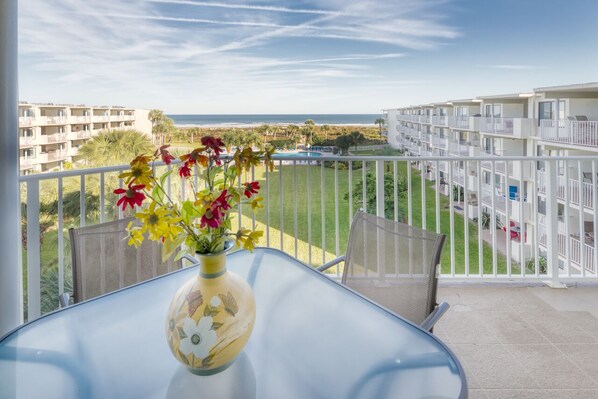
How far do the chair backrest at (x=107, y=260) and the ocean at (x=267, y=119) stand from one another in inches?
154

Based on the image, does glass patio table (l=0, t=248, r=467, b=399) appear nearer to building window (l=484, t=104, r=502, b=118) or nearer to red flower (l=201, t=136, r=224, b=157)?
red flower (l=201, t=136, r=224, b=157)

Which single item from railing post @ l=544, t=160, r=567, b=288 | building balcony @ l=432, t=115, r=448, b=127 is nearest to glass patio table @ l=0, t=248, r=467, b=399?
railing post @ l=544, t=160, r=567, b=288

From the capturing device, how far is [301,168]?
10.2 ft

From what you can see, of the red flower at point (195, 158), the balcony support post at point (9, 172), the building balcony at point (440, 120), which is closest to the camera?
the red flower at point (195, 158)

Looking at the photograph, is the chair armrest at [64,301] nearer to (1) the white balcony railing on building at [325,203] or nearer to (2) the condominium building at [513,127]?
(1) the white balcony railing on building at [325,203]

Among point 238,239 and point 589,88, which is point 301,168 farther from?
point 589,88

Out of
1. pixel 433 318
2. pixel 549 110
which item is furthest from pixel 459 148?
pixel 433 318

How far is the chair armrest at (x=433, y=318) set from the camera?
1.14 m

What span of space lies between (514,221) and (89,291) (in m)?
3.80

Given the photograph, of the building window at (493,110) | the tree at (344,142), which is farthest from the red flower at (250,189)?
the building window at (493,110)

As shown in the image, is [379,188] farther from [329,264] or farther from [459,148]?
[459,148]

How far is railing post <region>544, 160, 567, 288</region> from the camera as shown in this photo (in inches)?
112

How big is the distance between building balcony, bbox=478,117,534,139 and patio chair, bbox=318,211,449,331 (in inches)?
225

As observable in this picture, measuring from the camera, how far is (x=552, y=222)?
294 cm
